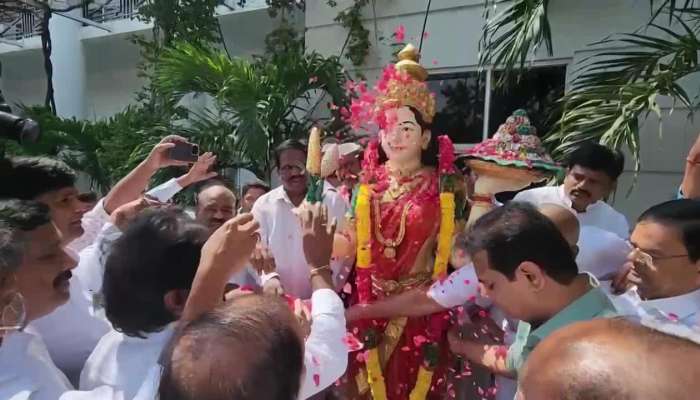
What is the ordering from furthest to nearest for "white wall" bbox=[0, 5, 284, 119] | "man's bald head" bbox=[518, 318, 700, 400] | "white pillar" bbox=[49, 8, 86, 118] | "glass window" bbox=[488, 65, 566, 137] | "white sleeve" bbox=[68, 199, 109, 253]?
"white pillar" bbox=[49, 8, 86, 118], "white wall" bbox=[0, 5, 284, 119], "glass window" bbox=[488, 65, 566, 137], "white sleeve" bbox=[68, 199, 109, 253], "man's bald head" bbox=[518, 318, 700, 400]

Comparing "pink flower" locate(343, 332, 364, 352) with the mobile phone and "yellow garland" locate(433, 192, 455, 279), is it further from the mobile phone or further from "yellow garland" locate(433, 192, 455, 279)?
the mobile phone

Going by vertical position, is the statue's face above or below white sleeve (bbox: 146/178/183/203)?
above

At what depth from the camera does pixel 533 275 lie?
1416 millimetres

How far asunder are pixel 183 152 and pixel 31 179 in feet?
2.63

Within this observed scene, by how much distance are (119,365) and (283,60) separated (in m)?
4.42

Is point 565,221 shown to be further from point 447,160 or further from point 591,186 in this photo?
point 591,186

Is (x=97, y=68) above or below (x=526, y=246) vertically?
above

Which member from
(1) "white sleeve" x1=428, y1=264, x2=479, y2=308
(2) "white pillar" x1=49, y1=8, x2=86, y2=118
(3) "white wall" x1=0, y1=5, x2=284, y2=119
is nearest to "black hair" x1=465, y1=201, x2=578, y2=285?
(1) "white sleeve" x1=428, y1=264, x2=479, y2=308

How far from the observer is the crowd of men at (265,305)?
77cm

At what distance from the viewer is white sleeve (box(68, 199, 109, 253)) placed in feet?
7.91

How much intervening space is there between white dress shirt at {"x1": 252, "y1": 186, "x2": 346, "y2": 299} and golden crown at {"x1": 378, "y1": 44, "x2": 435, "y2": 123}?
1.88ft

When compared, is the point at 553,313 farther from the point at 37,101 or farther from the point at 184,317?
the point at 37,101

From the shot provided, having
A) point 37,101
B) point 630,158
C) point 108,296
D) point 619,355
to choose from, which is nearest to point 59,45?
point 37,101

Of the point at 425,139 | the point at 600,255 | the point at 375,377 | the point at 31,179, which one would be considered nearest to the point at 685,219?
the point at 600,255
